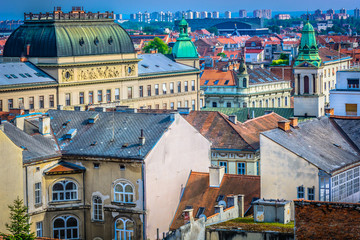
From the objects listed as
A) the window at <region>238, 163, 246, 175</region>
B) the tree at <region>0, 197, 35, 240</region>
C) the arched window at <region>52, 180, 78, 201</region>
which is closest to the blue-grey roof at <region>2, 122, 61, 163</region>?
the arched window at <region>52, 180, 78, 201</region>

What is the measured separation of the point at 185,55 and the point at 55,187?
80876 millimetres

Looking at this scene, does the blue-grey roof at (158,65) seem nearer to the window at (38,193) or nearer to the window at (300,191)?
the window at (38,193)

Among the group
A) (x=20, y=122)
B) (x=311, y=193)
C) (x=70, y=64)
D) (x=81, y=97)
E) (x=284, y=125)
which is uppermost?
(x=70, y=64)

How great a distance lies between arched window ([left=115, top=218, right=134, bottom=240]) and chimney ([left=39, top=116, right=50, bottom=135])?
822 centimetres

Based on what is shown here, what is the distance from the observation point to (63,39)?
389ft

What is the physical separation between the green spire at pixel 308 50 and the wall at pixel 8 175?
57.5 metres

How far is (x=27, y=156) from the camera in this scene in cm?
6397

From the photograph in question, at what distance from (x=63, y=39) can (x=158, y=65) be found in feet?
75.8

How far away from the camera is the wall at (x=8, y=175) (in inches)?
2453

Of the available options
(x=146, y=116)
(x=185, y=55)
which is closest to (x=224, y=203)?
(x=146, y=116)

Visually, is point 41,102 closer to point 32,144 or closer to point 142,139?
point 32,144

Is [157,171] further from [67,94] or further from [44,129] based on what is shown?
[67,94]

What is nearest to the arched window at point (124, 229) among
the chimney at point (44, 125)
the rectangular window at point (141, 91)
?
the chimney at point (44, 125)

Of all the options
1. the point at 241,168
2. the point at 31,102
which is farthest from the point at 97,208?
the point at 31,102
